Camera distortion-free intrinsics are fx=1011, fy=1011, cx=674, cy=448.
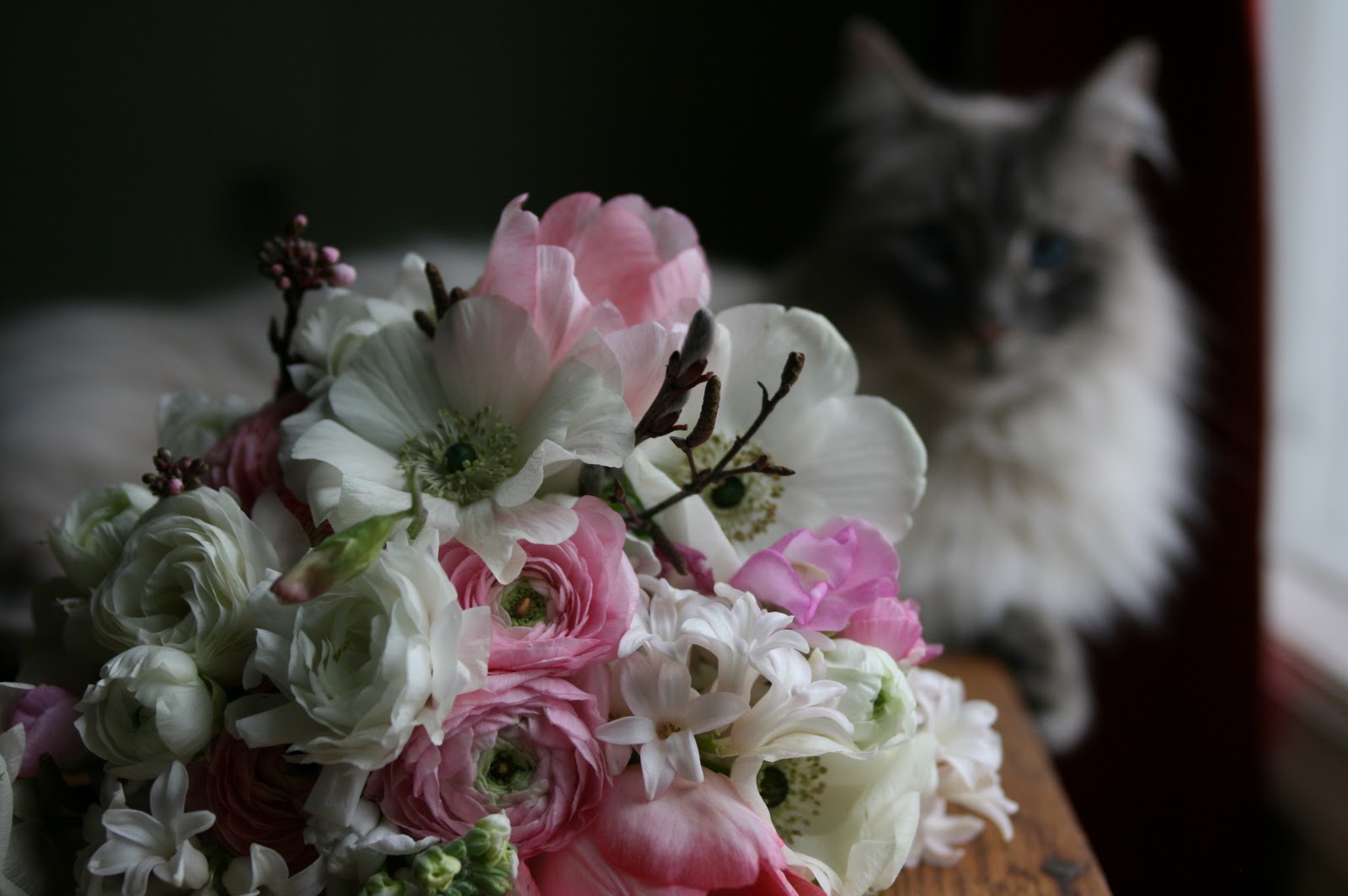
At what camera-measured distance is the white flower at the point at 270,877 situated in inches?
12.6

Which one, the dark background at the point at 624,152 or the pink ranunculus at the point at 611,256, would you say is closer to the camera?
the pink ranunculus at the point at 611,256

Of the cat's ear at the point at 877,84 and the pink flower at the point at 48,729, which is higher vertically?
the cat's ear at the point at 877,84

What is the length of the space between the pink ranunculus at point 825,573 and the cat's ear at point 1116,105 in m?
0.83

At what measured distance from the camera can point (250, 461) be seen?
1.27 ft

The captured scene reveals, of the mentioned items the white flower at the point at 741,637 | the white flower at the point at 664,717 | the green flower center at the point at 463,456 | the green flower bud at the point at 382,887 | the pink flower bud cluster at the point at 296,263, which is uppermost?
the pink flower bud cluster at the point at 296,263

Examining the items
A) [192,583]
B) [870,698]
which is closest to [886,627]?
[870,698]

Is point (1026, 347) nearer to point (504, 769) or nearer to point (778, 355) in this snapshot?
point (778, 355)

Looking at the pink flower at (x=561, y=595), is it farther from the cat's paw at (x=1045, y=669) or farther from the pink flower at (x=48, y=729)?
the cat's paw at (x=1045, y=669)

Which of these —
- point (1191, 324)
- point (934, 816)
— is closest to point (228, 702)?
point (934, 816)

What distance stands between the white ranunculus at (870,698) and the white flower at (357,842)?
0.14 m

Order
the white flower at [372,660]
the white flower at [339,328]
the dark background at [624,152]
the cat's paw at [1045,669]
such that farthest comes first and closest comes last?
the dark background at [624,152]
the cat's paw at [1045,669]
the white flower at [339,328]
the white flower at [372,660]

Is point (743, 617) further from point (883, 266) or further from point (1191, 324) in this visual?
point (1191, 324)

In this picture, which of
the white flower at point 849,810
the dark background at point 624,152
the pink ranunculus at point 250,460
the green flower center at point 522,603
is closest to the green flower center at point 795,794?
the white flower at point 849,810

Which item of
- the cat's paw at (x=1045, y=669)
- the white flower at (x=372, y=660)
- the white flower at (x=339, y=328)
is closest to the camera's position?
the white flower at (x=372, y=660)
